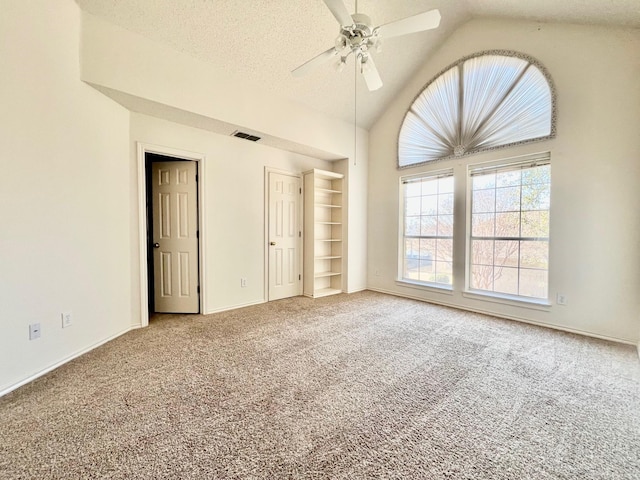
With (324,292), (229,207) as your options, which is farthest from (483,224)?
(229,207)

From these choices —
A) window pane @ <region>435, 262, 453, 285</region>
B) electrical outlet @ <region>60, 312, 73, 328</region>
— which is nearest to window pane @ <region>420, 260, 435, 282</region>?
window pane @ <region>435, 262, 453, 285</region>

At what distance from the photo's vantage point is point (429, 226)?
432 centimetres

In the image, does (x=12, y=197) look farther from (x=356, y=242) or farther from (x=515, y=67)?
(x=515, y=67)

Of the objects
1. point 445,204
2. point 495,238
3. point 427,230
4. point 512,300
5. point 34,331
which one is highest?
point 445,204

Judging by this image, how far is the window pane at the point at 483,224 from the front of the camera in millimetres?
3633

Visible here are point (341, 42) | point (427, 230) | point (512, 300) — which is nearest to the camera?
point (341, 42)

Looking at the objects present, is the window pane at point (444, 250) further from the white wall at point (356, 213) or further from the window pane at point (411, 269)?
the white wall at point (356, 213)

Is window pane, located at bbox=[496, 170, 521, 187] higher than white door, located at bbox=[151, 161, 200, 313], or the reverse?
window pane, located at bbox=[496, 170, 521, 187]

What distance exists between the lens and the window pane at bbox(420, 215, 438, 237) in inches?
167

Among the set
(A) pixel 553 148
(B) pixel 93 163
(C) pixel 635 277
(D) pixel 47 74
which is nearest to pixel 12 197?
(B) pixel 93 163

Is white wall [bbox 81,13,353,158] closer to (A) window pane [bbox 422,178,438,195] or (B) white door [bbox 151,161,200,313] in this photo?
(B) white door [bbox 151,161,200,313]

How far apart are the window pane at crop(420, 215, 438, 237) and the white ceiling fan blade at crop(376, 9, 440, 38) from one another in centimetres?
275

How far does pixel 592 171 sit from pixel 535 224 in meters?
0.75

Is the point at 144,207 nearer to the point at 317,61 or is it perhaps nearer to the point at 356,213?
the point at 317,61
